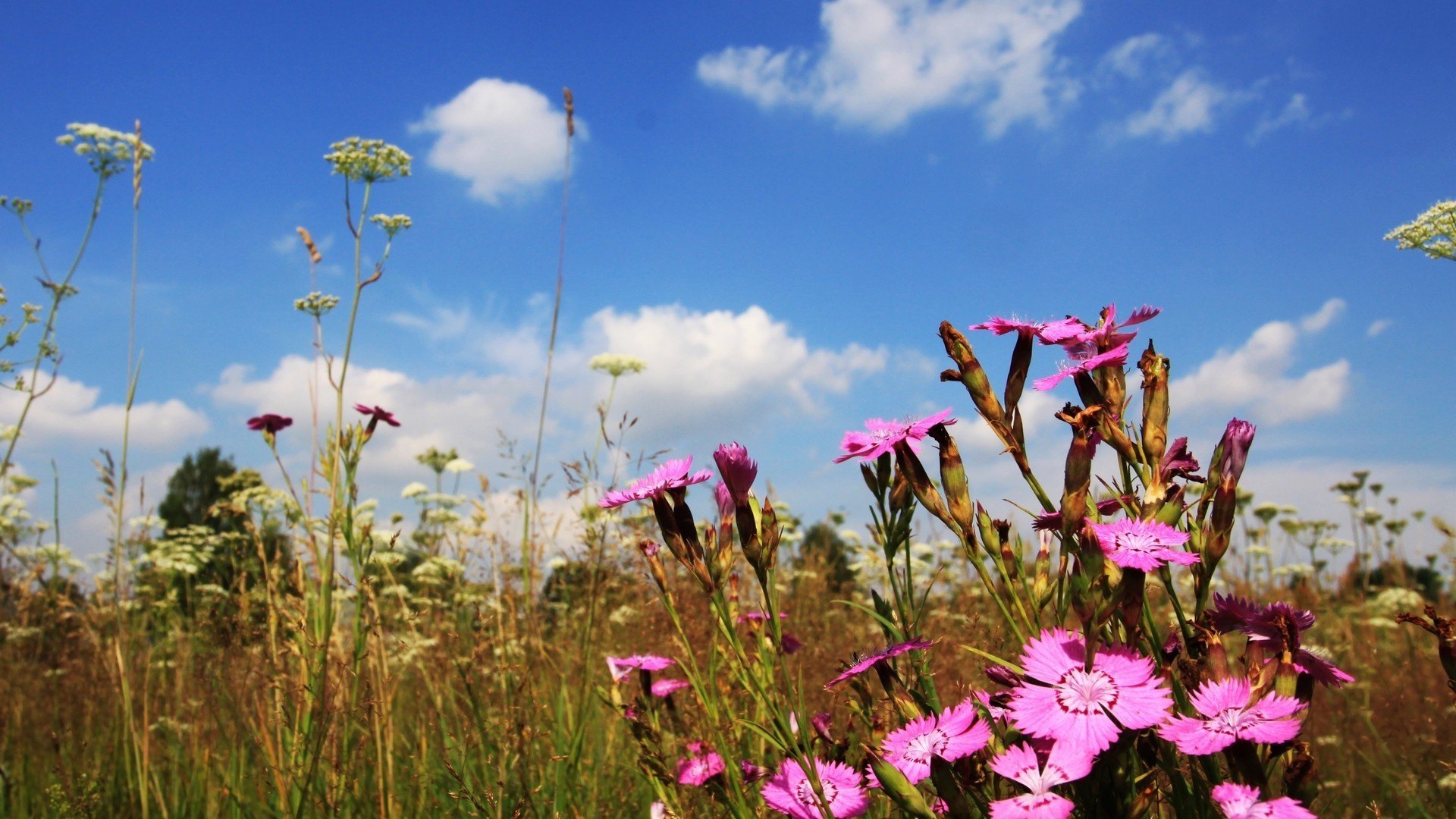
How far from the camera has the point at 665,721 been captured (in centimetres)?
214

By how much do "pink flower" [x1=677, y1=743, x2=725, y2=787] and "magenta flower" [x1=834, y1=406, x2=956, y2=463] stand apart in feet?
2.45

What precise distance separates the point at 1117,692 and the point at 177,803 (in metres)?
3.05

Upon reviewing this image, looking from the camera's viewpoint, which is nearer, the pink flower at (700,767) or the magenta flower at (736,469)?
the magenta flower at (736,469)

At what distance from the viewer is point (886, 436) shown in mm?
1340

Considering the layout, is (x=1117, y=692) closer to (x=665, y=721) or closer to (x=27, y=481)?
(x=665, y=721)

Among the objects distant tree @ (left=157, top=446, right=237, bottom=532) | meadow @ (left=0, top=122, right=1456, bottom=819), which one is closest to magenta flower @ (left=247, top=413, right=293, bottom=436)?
meadow @ (left=0, top=122, right=1456, bottom=819)

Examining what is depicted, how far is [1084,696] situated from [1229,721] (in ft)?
0.51

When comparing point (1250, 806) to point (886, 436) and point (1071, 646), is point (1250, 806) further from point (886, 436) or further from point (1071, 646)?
point (886, 436)

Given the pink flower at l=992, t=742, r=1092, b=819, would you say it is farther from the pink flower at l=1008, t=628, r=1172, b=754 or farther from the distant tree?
the distant tree

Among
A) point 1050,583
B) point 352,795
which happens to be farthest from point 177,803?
point 1050,583

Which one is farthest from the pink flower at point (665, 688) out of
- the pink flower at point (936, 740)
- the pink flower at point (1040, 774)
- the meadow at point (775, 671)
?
the pink flower at point (1040, 774)

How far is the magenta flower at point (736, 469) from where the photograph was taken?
1.32 metres

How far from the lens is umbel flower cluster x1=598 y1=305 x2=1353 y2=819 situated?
101 cm

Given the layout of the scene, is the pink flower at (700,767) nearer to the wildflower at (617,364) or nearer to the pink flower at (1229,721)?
the pink flower at (1229,721)
